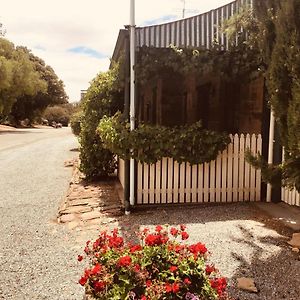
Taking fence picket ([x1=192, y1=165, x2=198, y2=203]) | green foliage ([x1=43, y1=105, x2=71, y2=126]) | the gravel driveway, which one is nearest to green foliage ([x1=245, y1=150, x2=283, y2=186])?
the gravel driveway

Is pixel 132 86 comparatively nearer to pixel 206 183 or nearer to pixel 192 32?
pixel 192 32

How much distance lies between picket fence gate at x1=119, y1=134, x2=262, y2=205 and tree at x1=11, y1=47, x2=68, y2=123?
41.4 m

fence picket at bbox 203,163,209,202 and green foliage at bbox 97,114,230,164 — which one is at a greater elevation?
green foliage at bbox 97,114,230,164

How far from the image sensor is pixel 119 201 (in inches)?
283

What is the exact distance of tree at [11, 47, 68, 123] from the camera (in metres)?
47.1

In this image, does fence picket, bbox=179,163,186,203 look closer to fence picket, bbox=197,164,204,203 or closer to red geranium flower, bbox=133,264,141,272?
fence picket, bbox=197,164,204,203

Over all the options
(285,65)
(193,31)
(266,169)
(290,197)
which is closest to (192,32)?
(193,31)

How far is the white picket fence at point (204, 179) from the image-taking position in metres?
6.63

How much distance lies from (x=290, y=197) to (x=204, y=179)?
56.7 inches

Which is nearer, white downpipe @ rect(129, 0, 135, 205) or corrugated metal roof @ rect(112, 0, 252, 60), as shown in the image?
white downpipe @ rect(129, 0, 135, 205)

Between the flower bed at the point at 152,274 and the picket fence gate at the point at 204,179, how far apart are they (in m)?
3.85

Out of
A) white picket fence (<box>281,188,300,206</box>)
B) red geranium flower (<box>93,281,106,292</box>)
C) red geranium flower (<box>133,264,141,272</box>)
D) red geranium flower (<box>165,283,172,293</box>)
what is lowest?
white picket fence (<box>281,188,300,206</box>)

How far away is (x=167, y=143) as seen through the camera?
20.7 feet

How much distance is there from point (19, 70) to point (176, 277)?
38579 mm
